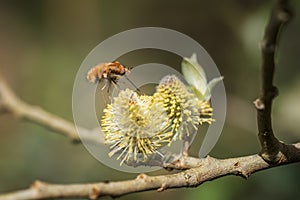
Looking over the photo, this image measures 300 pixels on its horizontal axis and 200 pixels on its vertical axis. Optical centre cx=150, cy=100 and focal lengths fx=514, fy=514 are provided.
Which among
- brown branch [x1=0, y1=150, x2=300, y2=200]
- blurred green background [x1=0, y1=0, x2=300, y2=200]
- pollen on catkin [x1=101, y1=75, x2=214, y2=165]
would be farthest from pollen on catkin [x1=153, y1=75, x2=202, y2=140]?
blurred green background [x1=0, y1=0, x2=300, y2=200]

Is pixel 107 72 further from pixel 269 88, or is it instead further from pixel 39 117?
pixel 269 88

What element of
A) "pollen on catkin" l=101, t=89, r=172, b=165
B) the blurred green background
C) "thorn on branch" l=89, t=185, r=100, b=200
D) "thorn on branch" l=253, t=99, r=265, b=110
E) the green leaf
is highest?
the blurred green background

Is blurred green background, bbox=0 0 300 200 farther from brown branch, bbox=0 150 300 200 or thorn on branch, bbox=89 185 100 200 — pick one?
thorn on branch, bbox=89 185 100 200

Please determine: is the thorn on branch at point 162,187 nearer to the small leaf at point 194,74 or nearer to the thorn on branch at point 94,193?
→ the thorn on branch at point 94,193

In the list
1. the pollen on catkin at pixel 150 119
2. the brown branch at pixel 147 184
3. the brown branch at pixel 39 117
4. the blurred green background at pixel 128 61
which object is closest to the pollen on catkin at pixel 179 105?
the pollen on catkin at pixel 150 119

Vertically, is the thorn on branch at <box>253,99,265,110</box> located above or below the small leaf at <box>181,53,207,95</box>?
below
